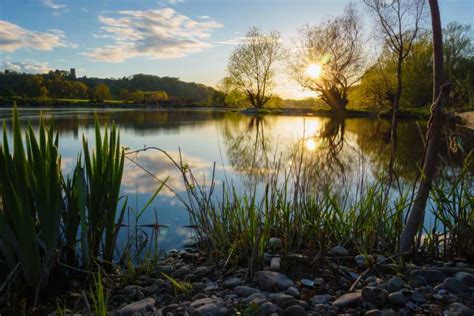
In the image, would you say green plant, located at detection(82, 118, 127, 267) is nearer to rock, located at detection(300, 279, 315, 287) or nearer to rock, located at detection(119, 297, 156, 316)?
rock, located at detection(119, 297, 156, 316)

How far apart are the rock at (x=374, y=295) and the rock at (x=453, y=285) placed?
340mm

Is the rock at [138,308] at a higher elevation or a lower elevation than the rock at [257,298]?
lower

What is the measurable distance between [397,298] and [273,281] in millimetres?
643

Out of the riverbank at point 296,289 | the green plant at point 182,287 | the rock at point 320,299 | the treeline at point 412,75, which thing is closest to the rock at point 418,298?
the riverbank at point 296,289

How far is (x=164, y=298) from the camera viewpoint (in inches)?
81.6

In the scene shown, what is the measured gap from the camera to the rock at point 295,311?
68.0 inches

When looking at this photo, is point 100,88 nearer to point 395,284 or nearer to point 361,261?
point 361,261

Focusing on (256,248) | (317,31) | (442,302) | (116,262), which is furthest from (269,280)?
(317,31)

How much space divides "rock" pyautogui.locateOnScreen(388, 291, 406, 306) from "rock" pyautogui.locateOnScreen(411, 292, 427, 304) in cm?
6

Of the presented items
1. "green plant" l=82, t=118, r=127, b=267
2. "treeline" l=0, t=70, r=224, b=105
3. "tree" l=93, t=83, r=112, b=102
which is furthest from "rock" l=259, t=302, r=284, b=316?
"tree" l=93, t=83, r=112, b=102

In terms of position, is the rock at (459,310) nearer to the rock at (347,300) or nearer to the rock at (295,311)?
the rock at (347,300)

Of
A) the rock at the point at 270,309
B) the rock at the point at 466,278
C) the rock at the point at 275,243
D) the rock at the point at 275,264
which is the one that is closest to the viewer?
the rock at the point at 270,309

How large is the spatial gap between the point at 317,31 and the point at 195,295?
3069 centimetres

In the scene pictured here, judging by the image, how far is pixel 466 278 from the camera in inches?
79.2
